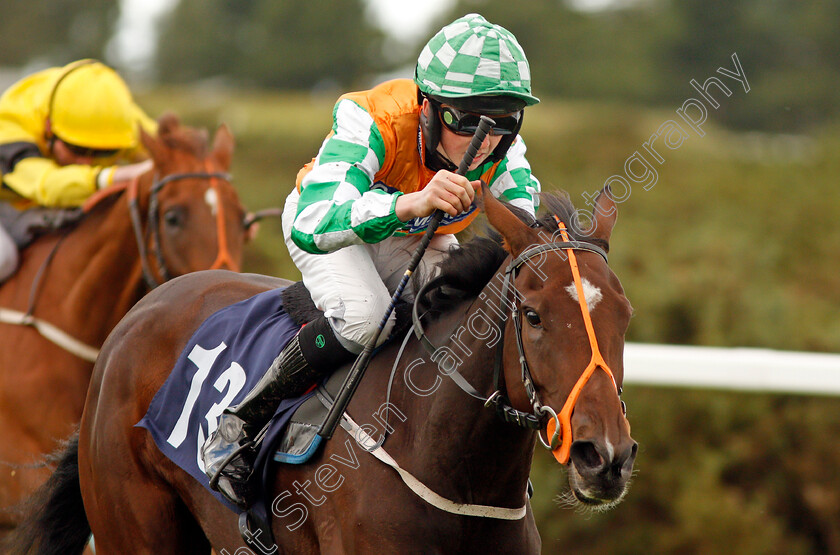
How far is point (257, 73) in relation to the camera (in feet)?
113

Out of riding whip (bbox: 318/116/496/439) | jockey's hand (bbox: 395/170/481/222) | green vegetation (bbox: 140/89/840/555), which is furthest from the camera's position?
green vegetation (bbox: 140/89/840/555)

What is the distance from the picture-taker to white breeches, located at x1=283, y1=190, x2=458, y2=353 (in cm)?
289

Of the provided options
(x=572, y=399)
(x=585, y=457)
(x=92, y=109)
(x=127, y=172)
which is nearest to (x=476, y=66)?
(x=572, y=399)

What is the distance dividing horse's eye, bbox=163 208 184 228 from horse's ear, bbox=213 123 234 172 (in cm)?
45

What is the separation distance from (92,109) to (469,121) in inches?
137

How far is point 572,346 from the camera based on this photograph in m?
2.35

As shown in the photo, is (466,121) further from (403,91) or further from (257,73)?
(257,73)

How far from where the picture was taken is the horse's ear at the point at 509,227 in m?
2.60

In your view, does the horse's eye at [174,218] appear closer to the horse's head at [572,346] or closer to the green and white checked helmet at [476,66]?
the green and white checked helmet at [476,66]

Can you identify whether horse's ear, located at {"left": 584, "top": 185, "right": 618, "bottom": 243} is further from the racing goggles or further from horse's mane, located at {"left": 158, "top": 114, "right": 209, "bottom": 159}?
horse's mane, located at {"left": 158, "top": 114, "right": 209, "bottom": 159}

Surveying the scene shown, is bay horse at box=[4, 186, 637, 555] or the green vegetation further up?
bay horse at box=[4, 186, 637, 555]

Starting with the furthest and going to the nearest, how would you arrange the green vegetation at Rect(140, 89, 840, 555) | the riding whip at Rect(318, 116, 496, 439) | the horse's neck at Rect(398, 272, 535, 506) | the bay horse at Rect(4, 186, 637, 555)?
1. the green vegetation at Rect(140, 89, 840, 555)
2. the riding whip at Rect(318, 116, 496, 439)
3. the horse's neck at Rect(398, 272, 535, 506)
4. the bay horse at Rect(4, 186, 637, 555)

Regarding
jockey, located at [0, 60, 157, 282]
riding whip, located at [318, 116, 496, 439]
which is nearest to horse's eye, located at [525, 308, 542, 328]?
riding whip, located at [318, 116, 496, 439]

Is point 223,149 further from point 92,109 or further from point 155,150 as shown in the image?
point 92,109
